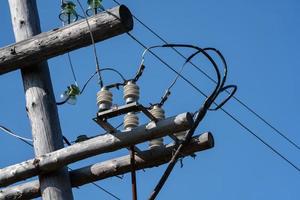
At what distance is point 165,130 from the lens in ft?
24.7

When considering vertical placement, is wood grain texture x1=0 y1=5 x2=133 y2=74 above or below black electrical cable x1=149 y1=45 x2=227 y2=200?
above

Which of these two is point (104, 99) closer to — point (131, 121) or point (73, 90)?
point (131, 121)

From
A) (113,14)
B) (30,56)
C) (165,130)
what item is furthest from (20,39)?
(165,130)

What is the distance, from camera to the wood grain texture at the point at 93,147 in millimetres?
7520

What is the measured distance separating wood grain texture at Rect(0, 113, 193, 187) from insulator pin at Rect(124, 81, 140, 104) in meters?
0.24

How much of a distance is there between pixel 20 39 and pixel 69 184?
149 centimetres

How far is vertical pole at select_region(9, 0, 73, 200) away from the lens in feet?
26.0

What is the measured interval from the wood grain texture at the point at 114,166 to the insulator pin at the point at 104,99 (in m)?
0.58

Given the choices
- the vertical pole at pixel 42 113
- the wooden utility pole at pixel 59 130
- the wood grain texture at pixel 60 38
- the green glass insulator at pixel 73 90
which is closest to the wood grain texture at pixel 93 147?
the wooden utility pole at pixel 59 130

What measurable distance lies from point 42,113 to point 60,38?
681mm

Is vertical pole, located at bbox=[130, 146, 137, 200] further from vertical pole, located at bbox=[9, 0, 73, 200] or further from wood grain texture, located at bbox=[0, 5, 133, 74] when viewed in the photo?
wood grain texture, located at bbox=[0, 5, 133, 74]

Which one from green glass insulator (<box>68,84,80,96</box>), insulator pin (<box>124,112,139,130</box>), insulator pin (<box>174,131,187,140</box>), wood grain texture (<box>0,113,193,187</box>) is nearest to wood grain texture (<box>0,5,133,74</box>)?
green glass insulator (<box>68,84,80,96</box>)

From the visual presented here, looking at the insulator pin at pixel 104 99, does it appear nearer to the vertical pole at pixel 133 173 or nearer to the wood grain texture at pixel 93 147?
the wood grain texture at pixel 93 147

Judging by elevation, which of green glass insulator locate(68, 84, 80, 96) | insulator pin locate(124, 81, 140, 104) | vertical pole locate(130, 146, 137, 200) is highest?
green glass insulator locate(68, 84, 80, 96)
